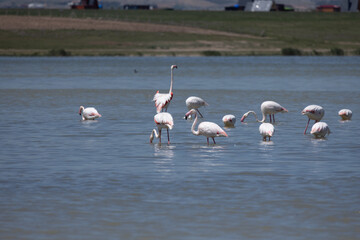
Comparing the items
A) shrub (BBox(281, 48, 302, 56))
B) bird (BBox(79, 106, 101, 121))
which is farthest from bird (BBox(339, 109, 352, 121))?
shrub (BBox(281, 48, 302, 56))

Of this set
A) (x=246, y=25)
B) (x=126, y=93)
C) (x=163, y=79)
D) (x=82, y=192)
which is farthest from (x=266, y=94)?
(x=246, y=25)

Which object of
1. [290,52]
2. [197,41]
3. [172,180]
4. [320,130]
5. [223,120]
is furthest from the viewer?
[197,41]

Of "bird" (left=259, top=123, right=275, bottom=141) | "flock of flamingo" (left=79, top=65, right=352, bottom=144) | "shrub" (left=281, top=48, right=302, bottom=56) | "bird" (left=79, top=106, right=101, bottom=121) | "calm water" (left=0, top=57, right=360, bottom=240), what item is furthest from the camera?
"shrub" (left=281, top=48, right=302, bottom=56)

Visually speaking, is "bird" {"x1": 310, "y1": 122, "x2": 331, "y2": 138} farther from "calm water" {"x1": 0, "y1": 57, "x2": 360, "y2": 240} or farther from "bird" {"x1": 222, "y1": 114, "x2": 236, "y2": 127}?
"bird" {"x1": 222, "y1": 114, "x2": 236, "y2": 127}

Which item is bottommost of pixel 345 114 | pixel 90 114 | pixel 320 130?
pixel 90 114

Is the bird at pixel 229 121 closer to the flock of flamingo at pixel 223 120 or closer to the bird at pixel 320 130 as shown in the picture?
the flock of flamingo at pixel 223 120

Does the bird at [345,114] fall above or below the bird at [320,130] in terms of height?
below

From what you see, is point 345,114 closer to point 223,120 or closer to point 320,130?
point 223,120

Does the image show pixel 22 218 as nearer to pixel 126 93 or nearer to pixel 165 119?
pixel 165 119

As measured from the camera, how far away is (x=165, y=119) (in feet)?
52.5

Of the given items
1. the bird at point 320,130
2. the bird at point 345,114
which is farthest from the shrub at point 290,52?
the bird at point 320,130

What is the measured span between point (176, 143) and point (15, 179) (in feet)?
16.4

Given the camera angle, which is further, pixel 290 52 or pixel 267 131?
pixel 290 52

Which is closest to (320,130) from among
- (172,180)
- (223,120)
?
(223,120)
